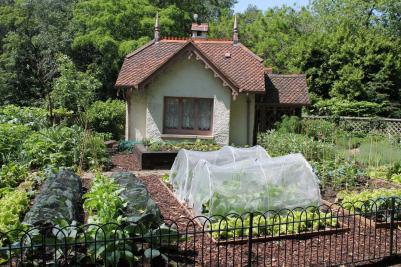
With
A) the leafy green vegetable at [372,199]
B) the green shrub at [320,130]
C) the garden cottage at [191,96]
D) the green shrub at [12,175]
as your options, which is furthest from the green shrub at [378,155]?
the green shrub at [12,175]

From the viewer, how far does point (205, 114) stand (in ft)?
60.8

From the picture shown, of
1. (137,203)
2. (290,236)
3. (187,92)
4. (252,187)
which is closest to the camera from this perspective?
(290,236)

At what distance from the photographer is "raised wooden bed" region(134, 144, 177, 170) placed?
1507cm

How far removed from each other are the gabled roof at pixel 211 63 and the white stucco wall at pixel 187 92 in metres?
0.55

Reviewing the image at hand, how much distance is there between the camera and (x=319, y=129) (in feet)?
64.7

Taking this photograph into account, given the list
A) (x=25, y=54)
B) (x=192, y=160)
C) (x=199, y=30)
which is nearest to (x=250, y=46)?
(x=199, y=30)

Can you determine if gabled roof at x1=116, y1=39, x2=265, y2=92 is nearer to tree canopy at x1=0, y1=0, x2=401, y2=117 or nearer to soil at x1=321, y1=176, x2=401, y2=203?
tree canopy at x1=0, y1=0, x2=401, y2=117

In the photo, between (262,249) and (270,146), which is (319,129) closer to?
(270,146)

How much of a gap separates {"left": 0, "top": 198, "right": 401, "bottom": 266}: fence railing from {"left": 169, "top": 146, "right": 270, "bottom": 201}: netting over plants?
1740 millimetres

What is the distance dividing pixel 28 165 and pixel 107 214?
21.7 feet

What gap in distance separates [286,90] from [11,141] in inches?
473

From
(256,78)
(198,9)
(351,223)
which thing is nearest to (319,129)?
(256,78)

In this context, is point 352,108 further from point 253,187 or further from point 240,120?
point 253,187

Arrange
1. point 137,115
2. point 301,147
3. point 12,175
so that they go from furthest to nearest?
point 137,115
point 301,147
point 12,175
